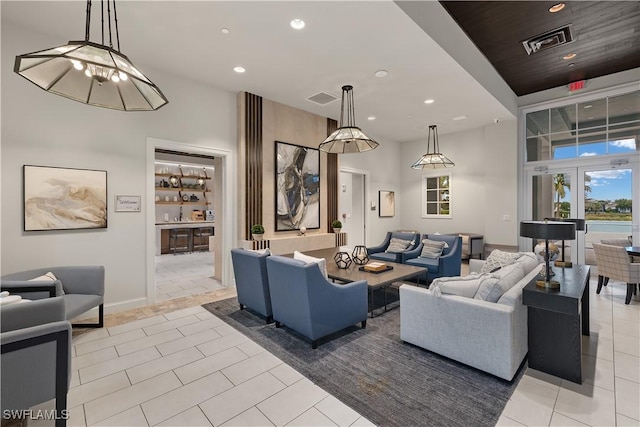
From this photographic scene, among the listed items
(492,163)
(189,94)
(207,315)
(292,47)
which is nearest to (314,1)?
(292,47)

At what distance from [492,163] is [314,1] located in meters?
5.91

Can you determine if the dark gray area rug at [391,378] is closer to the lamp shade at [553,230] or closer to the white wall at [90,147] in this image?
the lamp shade at [553,230]

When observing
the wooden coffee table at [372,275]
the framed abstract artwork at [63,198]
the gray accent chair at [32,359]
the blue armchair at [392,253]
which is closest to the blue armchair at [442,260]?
the blue armchair at [392,253]


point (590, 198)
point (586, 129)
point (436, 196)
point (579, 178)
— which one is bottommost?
point (590, 198)

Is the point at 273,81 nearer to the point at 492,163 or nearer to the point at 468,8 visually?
the point at 468,8

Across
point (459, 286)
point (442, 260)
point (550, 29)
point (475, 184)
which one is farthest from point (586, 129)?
point (459, 286)

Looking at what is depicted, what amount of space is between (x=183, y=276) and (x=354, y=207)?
15.5 ft

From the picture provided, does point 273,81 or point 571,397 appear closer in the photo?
point 571,397

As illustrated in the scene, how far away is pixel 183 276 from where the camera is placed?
6.11 metres

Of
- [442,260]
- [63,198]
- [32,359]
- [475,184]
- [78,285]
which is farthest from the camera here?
[475,184]

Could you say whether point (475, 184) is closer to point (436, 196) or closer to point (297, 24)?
point (436, 196)

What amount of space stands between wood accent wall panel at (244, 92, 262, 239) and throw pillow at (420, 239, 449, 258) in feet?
10.4

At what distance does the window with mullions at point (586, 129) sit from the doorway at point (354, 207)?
3965 millimetres

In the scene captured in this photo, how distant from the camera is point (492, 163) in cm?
695
